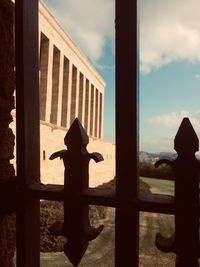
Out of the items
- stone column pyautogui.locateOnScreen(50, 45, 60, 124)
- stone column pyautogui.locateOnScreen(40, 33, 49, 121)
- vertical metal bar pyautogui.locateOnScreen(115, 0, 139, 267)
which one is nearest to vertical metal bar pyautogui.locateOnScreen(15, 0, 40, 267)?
vertical metal bar pyautogui.locateOnScreen(115, 0, 139, 267)

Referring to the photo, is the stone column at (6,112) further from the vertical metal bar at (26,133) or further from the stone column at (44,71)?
the stone column at (44,71)

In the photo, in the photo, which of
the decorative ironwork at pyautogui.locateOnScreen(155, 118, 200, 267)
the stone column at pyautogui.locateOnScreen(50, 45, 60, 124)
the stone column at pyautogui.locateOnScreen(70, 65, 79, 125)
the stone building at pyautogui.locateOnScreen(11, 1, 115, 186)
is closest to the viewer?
the decorative ironwork at pyautogui.locateOnScreen(155, 118, 200, 267)

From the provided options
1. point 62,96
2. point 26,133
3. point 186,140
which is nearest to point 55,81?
point 62,96

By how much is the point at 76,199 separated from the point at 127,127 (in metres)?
0.36

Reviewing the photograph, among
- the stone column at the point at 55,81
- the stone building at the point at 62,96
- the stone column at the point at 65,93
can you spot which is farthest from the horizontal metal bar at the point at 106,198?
the stone column at the point at 65,93

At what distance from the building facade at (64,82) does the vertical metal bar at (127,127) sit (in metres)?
12.3

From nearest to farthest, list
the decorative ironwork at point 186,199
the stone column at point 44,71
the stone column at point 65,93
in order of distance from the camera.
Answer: the decorative ironwork at point 186,199 → the stone column at point 44,71 → the stone column at point 65,93

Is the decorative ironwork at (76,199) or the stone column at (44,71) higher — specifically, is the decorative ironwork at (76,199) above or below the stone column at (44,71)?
below

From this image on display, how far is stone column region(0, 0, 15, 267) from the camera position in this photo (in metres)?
1.35

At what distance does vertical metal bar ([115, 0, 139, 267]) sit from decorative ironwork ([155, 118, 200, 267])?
121 mm

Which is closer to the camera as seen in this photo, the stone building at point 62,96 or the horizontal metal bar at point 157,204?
the horizontal metal bar at point 157,204

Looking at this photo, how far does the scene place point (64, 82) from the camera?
2325 cm

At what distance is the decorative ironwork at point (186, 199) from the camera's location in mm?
1024

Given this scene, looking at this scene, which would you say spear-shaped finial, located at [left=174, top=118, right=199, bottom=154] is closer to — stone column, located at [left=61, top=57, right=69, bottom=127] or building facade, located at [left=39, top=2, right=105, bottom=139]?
building facade, located at [left=39, top=2, right=105, bottom=139]
